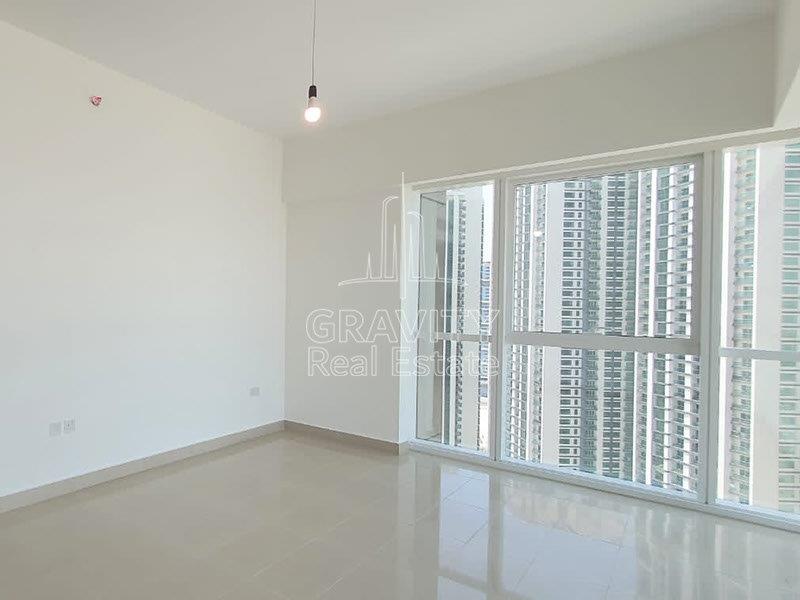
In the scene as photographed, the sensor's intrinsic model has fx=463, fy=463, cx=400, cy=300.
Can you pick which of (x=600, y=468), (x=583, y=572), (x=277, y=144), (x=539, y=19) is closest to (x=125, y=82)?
(x=277, y=144)

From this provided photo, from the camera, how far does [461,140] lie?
3.97m

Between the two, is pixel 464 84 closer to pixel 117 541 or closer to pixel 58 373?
pixel 58 373

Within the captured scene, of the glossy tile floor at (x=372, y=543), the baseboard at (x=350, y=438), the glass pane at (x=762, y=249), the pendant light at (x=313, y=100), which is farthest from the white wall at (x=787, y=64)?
the baseboard at (x=350, y=438)

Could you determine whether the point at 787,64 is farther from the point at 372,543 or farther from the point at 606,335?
the point at 372,543

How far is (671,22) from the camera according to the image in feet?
9.46

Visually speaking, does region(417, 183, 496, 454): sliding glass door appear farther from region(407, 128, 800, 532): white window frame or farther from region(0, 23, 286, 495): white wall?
region(0, 23, 286, 495): white wall

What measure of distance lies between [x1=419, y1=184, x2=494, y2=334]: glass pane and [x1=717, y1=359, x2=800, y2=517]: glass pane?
6.25ft

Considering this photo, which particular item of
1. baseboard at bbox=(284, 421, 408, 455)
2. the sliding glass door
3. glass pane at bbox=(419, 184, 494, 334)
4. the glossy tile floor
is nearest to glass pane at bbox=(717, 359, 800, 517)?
the glossy tile floor

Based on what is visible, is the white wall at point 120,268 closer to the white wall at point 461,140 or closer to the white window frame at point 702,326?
the white wall at point 461,140

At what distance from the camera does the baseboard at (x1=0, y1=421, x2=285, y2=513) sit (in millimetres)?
3146

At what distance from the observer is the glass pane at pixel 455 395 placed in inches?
169

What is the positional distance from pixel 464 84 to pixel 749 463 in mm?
3495

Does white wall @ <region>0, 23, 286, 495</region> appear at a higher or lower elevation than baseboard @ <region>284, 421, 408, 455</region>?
higher

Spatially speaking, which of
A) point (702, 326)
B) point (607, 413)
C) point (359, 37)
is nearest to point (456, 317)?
point (607, 413)
